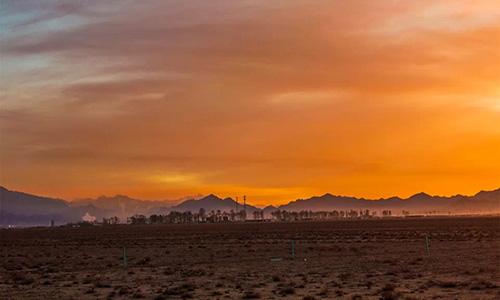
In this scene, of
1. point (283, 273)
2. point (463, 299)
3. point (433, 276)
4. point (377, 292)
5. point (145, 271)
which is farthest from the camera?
point (145, 271)

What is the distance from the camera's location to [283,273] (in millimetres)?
37312

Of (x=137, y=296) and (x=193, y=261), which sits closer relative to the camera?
(x=137, y=296)

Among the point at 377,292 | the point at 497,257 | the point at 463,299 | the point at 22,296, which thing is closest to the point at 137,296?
the point at 22,296

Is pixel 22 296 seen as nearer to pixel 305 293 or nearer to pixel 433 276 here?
pixel 305 293

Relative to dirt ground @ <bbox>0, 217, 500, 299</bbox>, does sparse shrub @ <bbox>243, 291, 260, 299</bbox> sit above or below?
below

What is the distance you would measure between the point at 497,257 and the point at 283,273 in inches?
622

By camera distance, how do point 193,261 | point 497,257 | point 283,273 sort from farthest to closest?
point 193,261 → point 497,257 → point 283,273

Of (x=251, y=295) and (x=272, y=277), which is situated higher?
(x=272, y=277)

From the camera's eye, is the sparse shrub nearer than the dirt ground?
Yes

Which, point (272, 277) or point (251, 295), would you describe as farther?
point (272, 277)

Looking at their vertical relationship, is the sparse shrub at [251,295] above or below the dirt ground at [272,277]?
below

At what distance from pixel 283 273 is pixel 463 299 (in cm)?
1379

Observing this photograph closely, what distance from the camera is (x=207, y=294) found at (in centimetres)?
2820

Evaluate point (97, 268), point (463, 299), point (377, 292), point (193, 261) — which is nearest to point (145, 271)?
point (97, 268)
